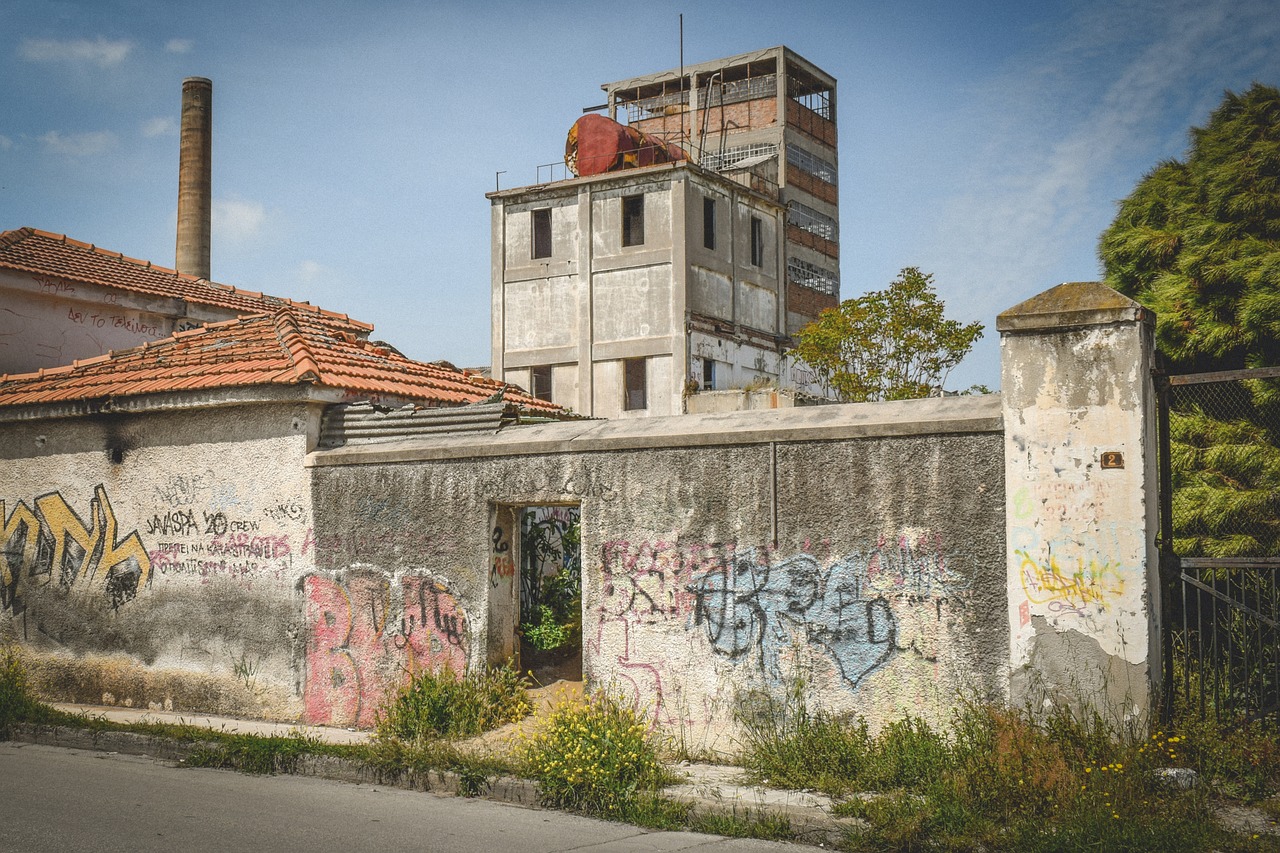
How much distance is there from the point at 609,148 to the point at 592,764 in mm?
31351

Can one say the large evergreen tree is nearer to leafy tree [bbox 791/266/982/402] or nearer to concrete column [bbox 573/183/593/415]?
leafy tree [bbox 791/266/982/402]

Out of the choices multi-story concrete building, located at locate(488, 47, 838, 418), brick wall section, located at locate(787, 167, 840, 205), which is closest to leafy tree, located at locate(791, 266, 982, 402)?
multi-story concrete building, located at locate(488, 47, 838, 418)

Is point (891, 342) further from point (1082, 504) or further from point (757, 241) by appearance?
point (1082, 504)

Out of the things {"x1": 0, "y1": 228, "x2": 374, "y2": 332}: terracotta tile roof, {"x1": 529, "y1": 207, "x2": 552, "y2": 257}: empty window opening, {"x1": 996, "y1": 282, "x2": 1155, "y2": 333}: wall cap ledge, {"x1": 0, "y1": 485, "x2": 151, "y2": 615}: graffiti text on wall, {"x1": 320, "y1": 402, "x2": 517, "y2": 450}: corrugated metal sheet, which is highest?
{"x1": 529, "y1": 207, "x2": 552, "y2": 257}: empty window opening

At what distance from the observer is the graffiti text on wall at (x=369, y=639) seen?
9.45m

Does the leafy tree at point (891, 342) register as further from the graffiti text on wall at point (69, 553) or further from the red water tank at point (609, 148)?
the graffiti text on wall at point (69, 553)

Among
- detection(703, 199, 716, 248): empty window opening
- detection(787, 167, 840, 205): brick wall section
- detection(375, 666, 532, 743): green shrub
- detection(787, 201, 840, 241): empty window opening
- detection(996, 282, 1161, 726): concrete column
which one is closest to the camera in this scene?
detection(996, 282, 1161, 726): concrete column

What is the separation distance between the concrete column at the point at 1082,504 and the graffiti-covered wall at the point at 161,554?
6.27 meters

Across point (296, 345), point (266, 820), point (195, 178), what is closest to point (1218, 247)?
point (296, 345)

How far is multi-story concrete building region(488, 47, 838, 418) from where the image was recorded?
34.6 meters

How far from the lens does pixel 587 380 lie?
3553 centimetres

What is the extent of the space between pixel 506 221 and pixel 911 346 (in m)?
15.3

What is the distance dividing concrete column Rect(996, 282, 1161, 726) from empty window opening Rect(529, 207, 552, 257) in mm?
30484

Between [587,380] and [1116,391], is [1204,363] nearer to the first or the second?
[1116,391]
